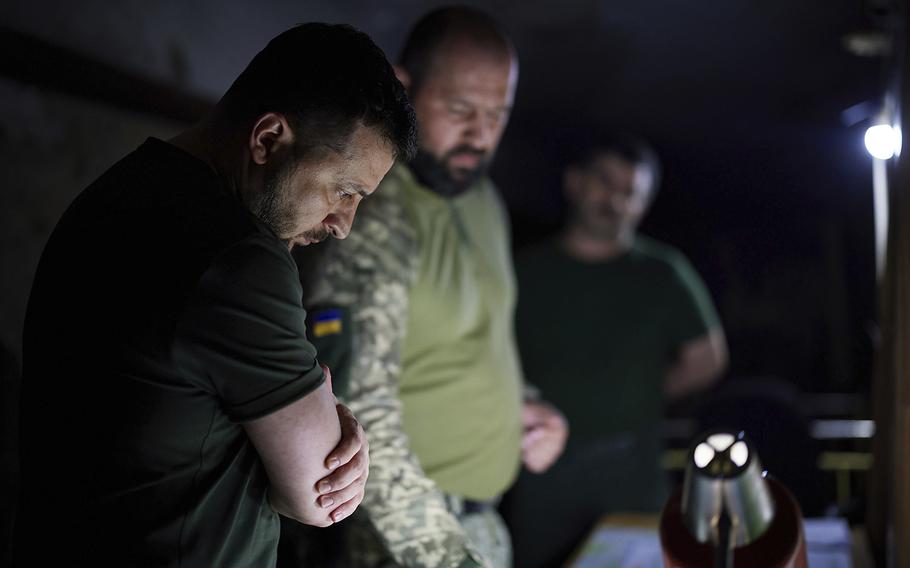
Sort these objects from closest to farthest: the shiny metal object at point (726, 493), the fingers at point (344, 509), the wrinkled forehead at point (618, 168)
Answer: the fingers at point (344, 509)
the shiny metal object at point (726, 493)
the wrinkled forehead at point (618, 168)

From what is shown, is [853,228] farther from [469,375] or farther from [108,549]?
[108,549]

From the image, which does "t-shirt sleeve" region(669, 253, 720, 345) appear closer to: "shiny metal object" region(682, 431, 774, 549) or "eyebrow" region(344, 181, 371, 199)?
"shiny metal object" region(682, 431, 774, 549)

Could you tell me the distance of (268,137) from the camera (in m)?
0.83

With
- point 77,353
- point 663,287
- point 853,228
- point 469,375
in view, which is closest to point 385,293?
point 469,375

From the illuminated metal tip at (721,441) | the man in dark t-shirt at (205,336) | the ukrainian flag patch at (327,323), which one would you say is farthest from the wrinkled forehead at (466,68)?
the illuminated metal tip at (721,441)

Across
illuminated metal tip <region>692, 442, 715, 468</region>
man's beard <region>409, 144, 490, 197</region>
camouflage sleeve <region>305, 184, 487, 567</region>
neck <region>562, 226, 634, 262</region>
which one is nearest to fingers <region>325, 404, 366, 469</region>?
camouflage sleeve <region>305, 184, 487, 567</region>

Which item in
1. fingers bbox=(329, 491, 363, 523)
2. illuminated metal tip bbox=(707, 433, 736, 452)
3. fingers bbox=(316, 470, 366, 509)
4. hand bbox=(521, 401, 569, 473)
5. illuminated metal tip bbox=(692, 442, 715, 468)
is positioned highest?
fingers bbox=(316, 470, 366, 509)

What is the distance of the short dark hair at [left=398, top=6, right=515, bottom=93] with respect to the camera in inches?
55.6

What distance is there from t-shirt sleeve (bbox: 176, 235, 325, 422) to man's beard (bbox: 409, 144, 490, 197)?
666 millimetres

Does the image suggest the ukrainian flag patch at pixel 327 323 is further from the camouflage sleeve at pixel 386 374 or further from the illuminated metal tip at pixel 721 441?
the illuminated metal tip at pixel 721 441

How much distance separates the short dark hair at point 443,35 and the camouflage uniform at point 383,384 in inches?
8.0

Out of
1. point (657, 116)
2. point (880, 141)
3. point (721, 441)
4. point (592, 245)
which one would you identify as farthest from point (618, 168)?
point (657, 116)

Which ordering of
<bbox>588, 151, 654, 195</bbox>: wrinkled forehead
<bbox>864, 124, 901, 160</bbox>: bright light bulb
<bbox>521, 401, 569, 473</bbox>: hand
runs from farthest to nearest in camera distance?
<bbox>588, 151, 654, 195</bbox>: wrinkled forehead
<bbox>864, 124, 901, 160</bbox>: bright light bulb
<bbox>521, 401, 569, 473</bbox>: hand

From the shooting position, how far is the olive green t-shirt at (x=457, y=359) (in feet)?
→ 4.67
